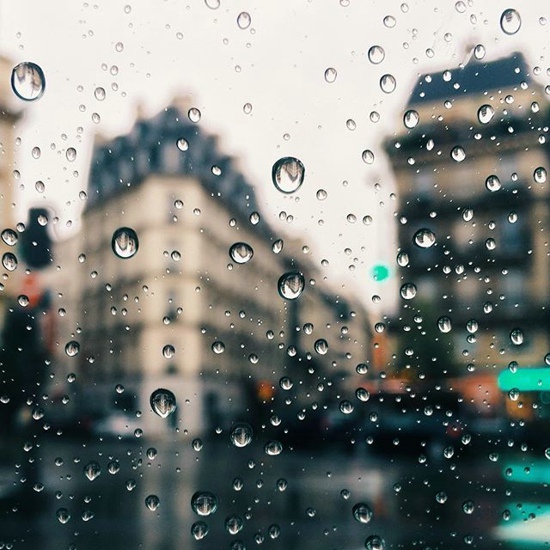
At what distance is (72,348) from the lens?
0.98 m

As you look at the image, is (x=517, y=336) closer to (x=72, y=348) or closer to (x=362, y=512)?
(x=362, y=512)

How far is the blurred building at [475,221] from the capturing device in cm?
107

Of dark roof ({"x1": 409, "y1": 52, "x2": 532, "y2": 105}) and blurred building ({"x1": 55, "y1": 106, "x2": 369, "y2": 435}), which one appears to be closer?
blurred building ({"x1": 55, "y1": 106, "x2": 369, "y2": 435})

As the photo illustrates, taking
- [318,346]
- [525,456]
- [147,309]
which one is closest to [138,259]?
[147,309]

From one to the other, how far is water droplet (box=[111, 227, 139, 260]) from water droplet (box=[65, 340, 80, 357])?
0.17 m

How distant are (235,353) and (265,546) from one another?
13.2 inches

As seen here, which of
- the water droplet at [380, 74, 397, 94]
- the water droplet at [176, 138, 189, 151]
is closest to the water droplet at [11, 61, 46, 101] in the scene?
the water droplet at [176, 138, 189, 151]

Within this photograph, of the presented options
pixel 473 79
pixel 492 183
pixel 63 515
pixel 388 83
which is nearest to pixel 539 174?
pixel 492 183

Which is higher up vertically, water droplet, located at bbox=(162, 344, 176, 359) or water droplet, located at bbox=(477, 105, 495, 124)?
water droplet, located at bbox=(477, 105, 495, 124)

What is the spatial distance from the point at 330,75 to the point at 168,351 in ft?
1.87

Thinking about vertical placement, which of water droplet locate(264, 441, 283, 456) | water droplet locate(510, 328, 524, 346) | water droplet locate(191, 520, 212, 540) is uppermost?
water droplet locate(510, 328, 524, 346)

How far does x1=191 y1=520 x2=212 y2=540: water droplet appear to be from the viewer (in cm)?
99

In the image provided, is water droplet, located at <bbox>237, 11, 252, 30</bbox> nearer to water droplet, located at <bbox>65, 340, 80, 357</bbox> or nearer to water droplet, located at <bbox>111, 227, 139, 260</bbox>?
water droplet, located at <bbox>111, 227, 139, 260</bbox>

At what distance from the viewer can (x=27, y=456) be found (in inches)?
37.5
